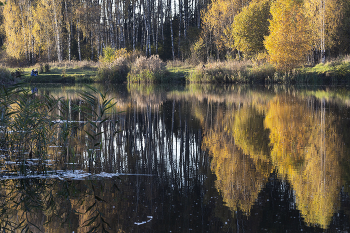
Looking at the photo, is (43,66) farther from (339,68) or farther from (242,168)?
(242,168)

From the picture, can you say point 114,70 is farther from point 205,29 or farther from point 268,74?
point 205,29

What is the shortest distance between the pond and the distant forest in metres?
24.0

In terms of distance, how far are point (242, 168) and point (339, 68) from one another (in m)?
28.4

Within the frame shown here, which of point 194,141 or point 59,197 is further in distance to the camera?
point 194,141

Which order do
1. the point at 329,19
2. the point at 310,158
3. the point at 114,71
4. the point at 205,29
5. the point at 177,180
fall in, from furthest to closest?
1. the point at 205,29
2. the point at 329,19
3. the point at 114,71
4. the point at 310,158
5. the point at 177,180

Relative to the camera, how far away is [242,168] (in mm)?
6309

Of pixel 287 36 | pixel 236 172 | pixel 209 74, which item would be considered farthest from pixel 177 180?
pixel 287 36

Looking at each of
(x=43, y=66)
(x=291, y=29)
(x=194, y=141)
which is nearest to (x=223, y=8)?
(x=291, y=29)

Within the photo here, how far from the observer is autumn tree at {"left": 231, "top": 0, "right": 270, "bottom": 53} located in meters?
38.2

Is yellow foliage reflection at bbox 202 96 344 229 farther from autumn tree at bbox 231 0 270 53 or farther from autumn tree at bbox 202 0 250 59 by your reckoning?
autumn tree at bbox 202 0 250 59

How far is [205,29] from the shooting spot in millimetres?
44969

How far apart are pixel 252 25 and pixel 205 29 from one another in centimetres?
787

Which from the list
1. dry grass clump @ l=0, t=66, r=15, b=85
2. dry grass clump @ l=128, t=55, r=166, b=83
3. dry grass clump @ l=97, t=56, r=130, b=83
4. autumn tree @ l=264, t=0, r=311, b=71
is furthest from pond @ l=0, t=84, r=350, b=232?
dry grass clump @ l=97, t=56, r=130, b=83

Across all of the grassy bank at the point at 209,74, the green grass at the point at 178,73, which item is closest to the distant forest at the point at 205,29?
the grassy bank at the point at 209,74
